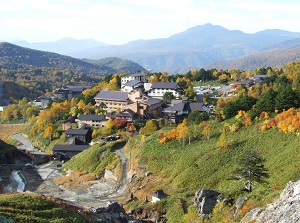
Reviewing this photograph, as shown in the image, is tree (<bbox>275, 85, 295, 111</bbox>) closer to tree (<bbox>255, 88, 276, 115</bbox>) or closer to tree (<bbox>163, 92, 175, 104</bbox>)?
tree (<bbox>255, 88, 276, 115</bbox>)

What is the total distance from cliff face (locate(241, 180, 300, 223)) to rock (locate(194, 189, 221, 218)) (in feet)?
18.1

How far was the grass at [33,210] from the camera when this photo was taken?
18.4 meters

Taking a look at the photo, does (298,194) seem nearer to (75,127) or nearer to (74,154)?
(74,154)

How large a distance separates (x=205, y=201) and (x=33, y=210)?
36.3 feet

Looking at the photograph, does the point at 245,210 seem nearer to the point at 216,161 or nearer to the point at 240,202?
the point at 240,202

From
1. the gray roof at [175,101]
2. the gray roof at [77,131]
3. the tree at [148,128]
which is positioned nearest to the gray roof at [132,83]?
the gray roof at [175,101]

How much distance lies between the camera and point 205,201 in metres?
25.0

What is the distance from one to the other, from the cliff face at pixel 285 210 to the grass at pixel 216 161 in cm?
647

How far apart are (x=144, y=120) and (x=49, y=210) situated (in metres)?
35.8

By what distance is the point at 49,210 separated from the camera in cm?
2003

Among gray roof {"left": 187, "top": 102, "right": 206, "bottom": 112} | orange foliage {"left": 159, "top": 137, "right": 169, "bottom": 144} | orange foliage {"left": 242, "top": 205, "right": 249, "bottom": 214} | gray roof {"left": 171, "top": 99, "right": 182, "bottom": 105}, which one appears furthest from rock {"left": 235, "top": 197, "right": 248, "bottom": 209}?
gray roof {"left": 171, "top": 99, "right": 182, "bottom": 105}

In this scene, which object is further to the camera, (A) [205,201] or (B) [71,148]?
(B) [71,148]

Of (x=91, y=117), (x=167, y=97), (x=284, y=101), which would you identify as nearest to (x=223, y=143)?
(x=284, y=101)

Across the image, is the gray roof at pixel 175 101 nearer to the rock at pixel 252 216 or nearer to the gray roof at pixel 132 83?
the gray roof at pixel 132 83
